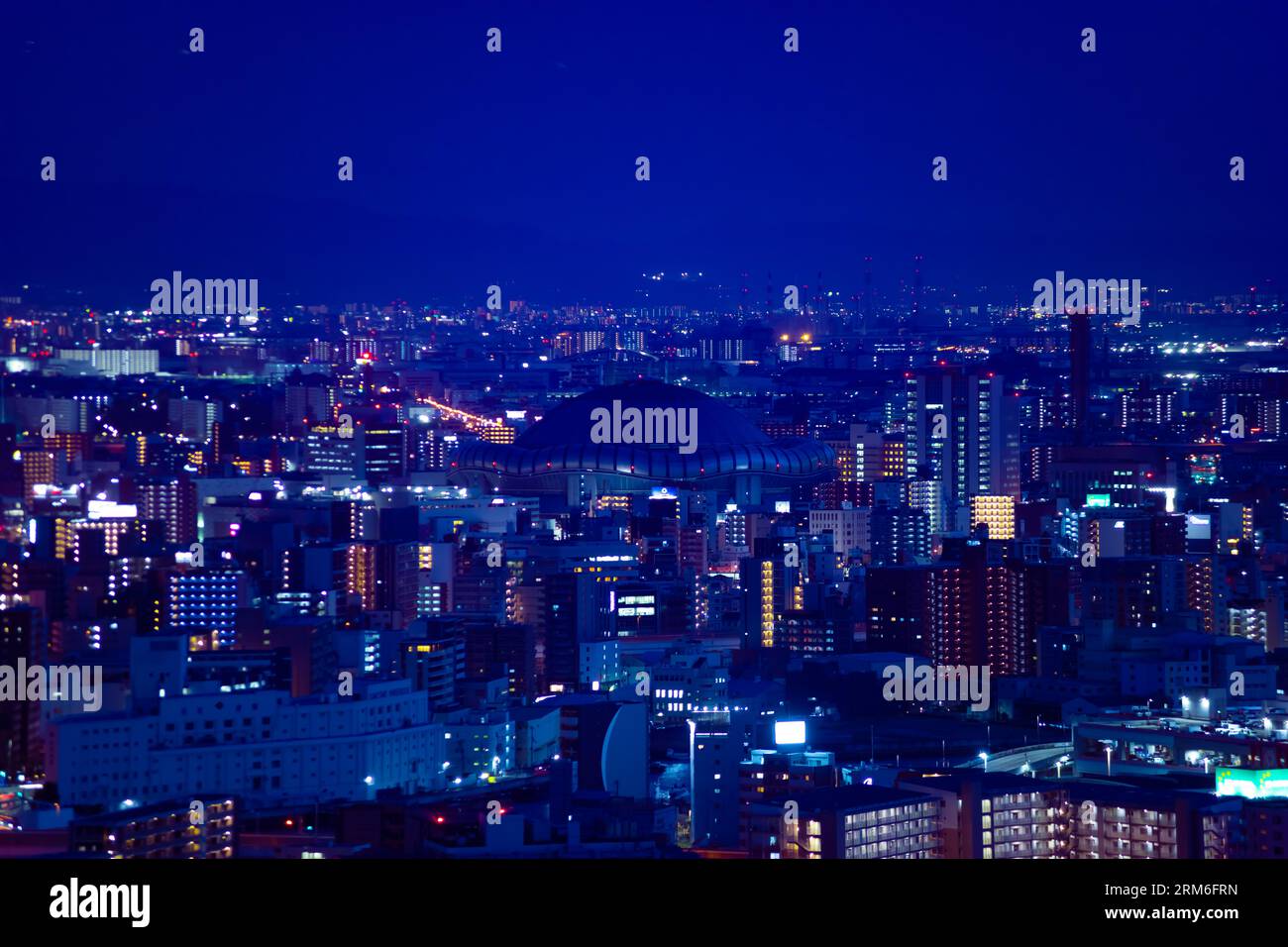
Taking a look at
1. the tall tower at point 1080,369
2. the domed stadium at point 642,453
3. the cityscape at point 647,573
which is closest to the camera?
the cityscape at point 647,573

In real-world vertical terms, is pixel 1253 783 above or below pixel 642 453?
below

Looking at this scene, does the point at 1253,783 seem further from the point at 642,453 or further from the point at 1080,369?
the point at 642,453

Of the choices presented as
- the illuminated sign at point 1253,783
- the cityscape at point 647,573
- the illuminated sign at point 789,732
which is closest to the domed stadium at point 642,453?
the cityscape at point 647,573

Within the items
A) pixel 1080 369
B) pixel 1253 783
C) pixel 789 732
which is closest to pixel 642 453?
pixel 1080 369

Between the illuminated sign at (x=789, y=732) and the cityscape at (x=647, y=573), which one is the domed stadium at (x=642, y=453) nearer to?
the cityscape at (x=647, y=573)

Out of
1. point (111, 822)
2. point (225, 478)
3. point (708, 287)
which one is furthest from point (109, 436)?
point (111, 822)

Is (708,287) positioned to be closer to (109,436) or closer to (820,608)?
(820,608)
